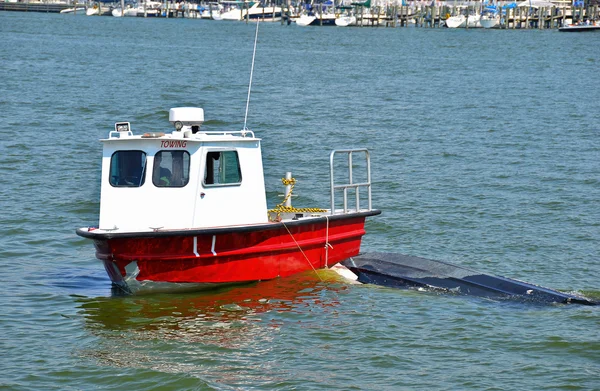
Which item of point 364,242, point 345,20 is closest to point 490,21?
point 345,20

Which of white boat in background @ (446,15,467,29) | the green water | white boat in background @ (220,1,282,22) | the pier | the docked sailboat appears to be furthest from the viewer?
the docked sailboat

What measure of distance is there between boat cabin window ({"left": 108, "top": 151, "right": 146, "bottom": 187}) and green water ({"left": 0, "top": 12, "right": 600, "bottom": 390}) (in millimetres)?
1922

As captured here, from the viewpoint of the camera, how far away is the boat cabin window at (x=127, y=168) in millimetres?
15117

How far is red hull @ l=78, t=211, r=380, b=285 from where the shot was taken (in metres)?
14.7

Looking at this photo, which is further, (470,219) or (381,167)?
(381,167)

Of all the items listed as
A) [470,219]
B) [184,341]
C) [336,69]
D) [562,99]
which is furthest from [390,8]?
[184,341]

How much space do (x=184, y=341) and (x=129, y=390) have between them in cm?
166

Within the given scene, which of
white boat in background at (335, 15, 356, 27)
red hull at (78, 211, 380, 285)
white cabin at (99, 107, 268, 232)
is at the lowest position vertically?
red hull at (78, 211, 380, 285)

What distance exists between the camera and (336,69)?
2549 inches

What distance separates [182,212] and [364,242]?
6.21 meters

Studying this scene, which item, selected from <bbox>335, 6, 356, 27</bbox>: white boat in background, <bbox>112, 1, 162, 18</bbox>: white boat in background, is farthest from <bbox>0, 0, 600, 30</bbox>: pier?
<bbox>112, 1, 162, 18</bbox>: white boat in background

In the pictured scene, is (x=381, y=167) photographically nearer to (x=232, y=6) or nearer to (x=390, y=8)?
(x=390, y=8)

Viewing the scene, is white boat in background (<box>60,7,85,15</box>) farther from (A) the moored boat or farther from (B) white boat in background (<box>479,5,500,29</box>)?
(A) the moored boat

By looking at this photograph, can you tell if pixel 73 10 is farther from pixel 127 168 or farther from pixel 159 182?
pixel 159 182
